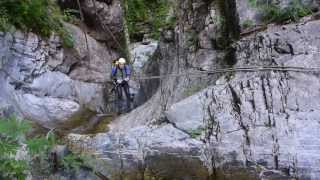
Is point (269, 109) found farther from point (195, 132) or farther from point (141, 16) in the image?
point (141, 16)

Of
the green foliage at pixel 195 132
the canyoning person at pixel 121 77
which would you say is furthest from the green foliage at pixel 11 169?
the canyoning person at pixel 121 77

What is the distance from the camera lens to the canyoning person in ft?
46.5

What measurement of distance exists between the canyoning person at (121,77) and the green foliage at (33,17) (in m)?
2.31

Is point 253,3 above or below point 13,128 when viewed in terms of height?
above

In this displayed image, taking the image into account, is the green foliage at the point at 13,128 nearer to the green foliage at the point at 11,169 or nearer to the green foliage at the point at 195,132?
the green foliage at the point at 11,169

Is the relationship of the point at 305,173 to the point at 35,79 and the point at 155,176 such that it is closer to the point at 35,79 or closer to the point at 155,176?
the point at 155,176

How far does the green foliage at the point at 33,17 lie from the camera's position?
1266 cm

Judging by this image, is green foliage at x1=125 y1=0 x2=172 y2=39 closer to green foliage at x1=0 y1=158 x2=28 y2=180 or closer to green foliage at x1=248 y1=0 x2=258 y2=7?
green foliage at x1=248 y1=0 x2=258 y2=7

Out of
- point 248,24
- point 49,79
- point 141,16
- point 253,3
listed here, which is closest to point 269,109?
point 248,24

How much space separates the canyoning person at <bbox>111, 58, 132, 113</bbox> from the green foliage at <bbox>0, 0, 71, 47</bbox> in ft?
7.57

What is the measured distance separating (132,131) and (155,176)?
1104mm

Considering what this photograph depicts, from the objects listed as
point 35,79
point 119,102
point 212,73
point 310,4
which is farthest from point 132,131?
point 119,102

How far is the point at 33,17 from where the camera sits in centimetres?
1382

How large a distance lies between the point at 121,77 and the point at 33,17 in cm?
311
